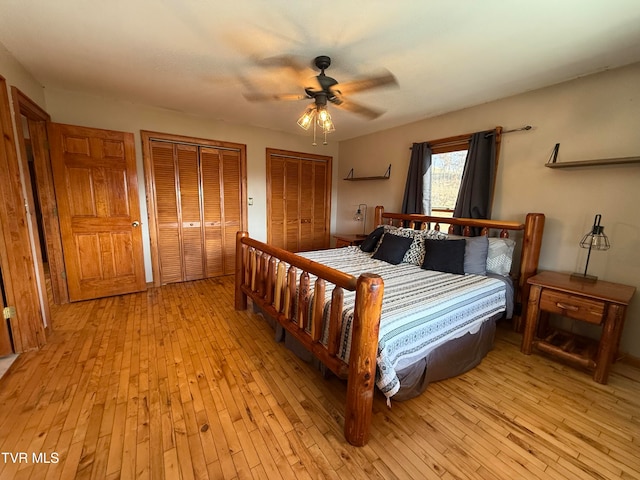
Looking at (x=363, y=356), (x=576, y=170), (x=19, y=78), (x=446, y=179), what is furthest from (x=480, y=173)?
(x=19, y=78)

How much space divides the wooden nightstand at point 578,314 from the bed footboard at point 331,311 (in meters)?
1.73

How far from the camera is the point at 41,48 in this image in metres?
2.00

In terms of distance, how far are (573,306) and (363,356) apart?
5.99 feet

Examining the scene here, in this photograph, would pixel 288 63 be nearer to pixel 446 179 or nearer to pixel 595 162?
pixel 446 179

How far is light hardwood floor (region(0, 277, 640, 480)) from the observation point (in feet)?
4.27

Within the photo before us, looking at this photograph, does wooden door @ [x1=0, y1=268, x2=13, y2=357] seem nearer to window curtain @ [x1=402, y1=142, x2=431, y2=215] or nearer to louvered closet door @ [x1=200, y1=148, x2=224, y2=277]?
louvered closet door @ [x1=200, y1=148, x2=224, y2=277]

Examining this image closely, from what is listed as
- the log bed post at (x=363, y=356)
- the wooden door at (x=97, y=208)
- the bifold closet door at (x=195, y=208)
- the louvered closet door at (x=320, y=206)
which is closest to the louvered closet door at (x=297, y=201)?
the louvered closet door at (x=320, y=206)

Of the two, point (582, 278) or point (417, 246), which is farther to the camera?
point (417, 246)

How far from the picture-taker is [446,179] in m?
3.39

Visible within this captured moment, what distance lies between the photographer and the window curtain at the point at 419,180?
344 cm

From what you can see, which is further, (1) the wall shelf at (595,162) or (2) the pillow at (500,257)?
(2) the pillow at (500,257)

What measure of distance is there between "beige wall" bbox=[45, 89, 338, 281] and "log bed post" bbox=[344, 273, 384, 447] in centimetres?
337

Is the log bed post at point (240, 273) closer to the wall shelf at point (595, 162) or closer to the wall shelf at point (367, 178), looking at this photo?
the wall shelf at point (367, 178)

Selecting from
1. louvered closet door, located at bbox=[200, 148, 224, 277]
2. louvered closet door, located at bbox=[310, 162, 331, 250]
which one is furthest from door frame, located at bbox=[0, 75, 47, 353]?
louvered closet door, located at bbox=[310, 162, 331, 250]
